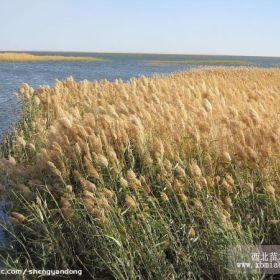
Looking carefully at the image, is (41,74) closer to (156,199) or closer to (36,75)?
(36,75)

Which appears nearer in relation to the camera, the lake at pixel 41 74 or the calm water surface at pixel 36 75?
the calm water surface at pixel 36 75

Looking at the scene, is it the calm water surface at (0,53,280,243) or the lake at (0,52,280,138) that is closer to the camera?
the calm water surface at (0,53,280,243)

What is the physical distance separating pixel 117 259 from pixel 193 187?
948mm

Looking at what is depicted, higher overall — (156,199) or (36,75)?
(156,199)

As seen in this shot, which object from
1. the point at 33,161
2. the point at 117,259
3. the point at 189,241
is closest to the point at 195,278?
the point at 189,241

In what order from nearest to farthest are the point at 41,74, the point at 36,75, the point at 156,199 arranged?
the point at 156,199, the point at 36,75, the point at 41,74

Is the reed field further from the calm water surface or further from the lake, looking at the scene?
the lake

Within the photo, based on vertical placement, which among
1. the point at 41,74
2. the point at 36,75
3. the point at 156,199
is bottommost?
the point at 41,74

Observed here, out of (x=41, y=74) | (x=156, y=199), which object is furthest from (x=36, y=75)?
(x=156, y=199)

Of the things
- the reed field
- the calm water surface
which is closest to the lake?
the calm water surface

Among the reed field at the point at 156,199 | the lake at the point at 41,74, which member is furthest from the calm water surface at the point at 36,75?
the reed field at the point at 156,199

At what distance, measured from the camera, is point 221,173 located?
209 inches

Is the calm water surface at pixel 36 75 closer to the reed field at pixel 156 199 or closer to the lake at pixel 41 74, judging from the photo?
the lake at pixel 41 74

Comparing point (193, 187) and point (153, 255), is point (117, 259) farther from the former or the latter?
point (193, 187)
